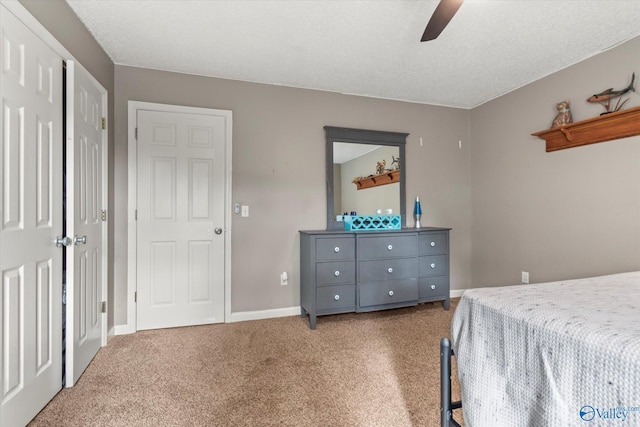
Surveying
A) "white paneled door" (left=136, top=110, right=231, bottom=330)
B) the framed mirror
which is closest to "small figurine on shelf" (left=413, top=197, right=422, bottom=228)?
the framed mirror

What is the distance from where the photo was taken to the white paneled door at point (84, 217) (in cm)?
193

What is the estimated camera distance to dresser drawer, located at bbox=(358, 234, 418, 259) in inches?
121

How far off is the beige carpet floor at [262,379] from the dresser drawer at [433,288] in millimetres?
420

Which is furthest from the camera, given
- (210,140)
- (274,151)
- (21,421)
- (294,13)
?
(274,151)

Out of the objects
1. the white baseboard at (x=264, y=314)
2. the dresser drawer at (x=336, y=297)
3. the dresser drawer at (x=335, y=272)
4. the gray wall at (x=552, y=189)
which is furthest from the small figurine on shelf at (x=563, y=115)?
the white baseboard at (x=264, y=314)

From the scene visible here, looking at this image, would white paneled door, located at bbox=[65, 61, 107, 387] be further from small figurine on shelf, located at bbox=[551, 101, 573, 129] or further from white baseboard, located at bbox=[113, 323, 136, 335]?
small figurine on shelf, located at bbox=[551, 101, 573, 129]

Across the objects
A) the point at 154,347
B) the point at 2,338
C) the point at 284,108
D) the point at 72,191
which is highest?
the point at 284,108

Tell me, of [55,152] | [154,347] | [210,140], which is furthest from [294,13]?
[154,347]

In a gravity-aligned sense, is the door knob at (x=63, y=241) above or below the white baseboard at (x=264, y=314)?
above

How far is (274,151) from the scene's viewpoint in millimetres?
3252

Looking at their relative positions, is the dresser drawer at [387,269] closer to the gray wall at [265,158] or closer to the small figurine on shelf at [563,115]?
the gray wall at [265,158]

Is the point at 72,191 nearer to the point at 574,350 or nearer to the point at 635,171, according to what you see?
the point at 574,350

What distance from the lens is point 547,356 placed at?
89 centimetres

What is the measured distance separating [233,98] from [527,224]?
3.24 metres
